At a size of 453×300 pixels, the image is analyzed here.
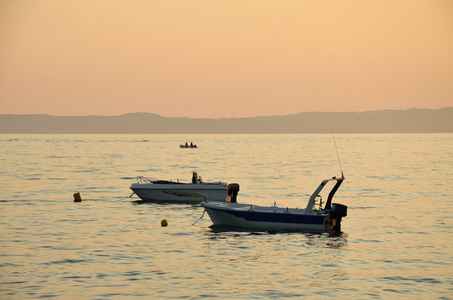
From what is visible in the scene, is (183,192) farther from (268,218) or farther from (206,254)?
(206,254)

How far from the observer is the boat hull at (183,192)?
2092 inches

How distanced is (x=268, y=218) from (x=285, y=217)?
108 cm

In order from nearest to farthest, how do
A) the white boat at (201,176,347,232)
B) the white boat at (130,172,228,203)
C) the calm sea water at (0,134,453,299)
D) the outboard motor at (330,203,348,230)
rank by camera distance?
the calm sea water at (0,134,453,299)
the outboard motor at (330,203,348,230)
the white boat at (201,176,347,232)
the white boat at (130,172,228,203)

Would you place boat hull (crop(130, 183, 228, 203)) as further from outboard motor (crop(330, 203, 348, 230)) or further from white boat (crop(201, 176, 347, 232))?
outboard motor (crop(330, 203, 348, 230))

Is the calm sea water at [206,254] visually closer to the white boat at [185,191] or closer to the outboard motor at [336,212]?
the outboard motor at [336,212]

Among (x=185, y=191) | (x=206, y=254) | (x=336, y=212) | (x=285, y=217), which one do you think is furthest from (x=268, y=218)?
(x=185, y=191)

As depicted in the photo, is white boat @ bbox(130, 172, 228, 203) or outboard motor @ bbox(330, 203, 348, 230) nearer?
outboard motor @ bbox(330, 203, 348, 230)

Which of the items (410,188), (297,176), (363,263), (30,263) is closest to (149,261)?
(30,263)

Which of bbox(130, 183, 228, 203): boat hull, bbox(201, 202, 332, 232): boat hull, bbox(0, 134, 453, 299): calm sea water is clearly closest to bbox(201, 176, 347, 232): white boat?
bbox(201, 202, 332, 232): boat hull

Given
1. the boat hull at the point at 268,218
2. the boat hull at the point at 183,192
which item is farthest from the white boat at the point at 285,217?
the boat hull at the point at 183,192

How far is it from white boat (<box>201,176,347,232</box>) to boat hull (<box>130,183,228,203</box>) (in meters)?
13.1

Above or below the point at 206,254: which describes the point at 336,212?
above

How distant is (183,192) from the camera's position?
53688 mm

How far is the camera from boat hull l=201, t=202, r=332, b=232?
37625mm
